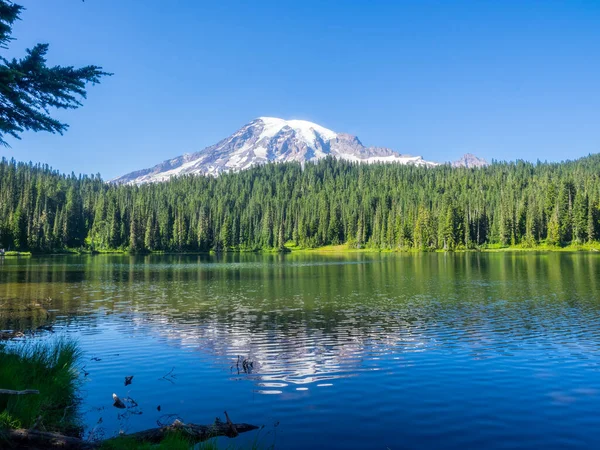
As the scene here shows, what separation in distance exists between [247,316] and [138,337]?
9729 millimetres

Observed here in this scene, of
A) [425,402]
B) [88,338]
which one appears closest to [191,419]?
[425,402]

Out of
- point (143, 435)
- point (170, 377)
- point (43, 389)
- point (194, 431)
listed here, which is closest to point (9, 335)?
point (170, 377)

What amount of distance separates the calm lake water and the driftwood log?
2.00 ft

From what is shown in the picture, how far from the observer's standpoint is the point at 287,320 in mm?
34656

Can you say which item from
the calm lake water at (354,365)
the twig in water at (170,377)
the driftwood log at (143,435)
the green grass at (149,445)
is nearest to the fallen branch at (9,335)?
the calm lake water at (354,365)

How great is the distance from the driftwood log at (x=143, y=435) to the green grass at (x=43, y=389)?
0.53 meters

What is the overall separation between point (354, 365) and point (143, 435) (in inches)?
478

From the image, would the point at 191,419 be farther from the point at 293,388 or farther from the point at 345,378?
the point at 345,378

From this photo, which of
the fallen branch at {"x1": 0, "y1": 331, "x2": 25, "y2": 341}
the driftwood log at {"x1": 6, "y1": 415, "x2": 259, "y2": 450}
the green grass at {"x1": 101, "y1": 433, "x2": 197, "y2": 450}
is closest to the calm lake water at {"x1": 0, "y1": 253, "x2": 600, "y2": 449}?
the driftwood log at {"x1": 6, "y1": 415, "x2": 259, "y2": 450}

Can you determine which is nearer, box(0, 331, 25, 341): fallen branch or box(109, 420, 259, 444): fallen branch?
box(109, 420, 259, 444): fallen branch

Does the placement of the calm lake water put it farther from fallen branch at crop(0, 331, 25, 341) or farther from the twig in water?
fallen branch at crop(0, 331, 25, 341)

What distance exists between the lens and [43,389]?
15219 millimetres

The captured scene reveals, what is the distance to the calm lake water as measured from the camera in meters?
15.0

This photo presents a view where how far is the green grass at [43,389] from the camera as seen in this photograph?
41.2ft
